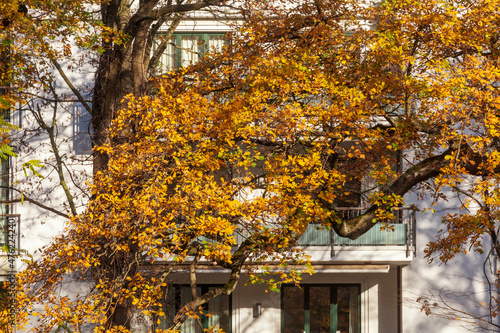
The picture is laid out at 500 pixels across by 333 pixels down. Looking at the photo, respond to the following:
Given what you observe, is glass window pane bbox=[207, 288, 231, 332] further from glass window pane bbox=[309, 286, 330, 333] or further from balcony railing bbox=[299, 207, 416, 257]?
balcony railing bbox=[299, 207, 416, 257]

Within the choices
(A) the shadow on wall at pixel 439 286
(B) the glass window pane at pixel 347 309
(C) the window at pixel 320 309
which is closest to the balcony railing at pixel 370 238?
(A) the shadow on wall at pixel 439 286

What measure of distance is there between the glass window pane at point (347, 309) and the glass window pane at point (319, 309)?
1.10 ft

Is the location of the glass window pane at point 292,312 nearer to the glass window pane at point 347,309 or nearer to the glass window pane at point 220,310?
the glass window pane at point 347,309

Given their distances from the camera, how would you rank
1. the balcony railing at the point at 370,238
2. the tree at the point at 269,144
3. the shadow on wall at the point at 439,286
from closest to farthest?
the tree at the point at 269,144
the balcony railing at the point at 370,238
the shadow on wall at the point at 439,286

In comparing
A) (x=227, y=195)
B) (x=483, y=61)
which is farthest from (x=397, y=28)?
(x=227, y=195)

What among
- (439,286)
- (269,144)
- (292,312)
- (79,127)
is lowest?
(292,312)

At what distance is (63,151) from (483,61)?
1159cm

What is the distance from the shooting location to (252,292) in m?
18.1

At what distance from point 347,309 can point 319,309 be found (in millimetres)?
827

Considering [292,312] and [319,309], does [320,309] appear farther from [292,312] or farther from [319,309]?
[292,312]

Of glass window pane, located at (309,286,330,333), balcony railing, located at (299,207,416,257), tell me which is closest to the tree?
balcony railing, located at (299,207,416,257)

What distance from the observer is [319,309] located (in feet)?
60.0

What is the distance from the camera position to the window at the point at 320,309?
18.2 meters

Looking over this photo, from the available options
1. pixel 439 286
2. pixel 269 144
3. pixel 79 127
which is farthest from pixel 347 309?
pixel 79 127
